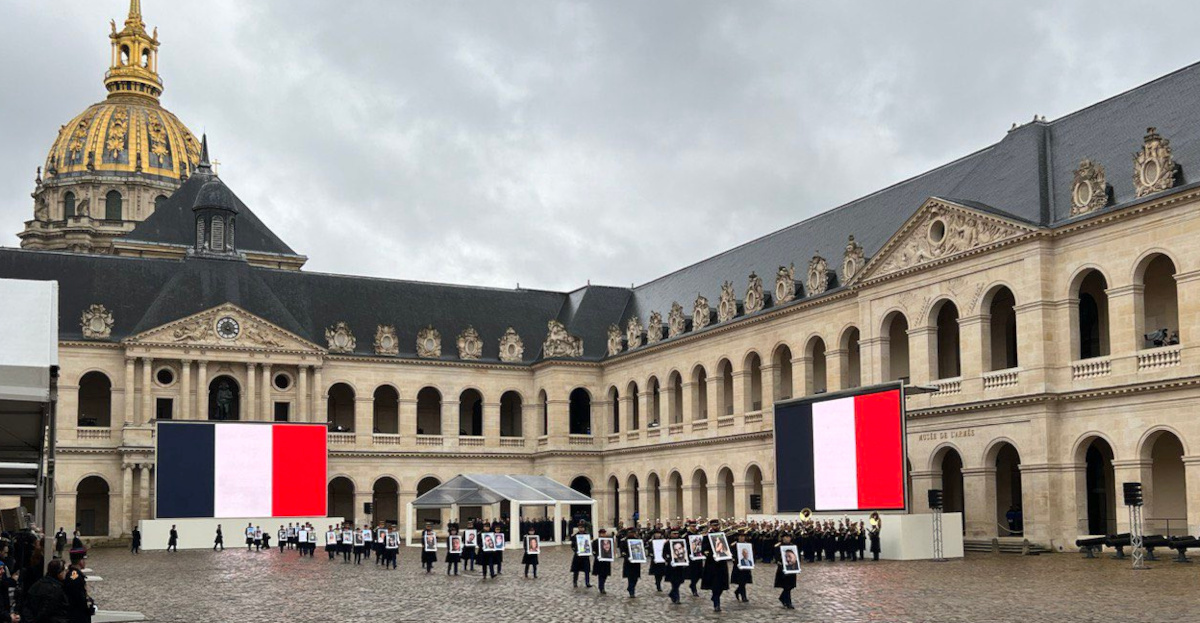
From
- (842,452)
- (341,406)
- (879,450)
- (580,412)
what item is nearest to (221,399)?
(341,406)

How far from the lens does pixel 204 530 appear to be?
66.5 meters

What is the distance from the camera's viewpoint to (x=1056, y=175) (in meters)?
47.6

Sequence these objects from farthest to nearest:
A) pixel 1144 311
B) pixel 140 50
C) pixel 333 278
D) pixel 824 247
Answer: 1. pixel 140 50
2. pixel 333 278
3. pixel 824 247
4. pixel 1144 311

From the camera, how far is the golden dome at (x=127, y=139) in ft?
401

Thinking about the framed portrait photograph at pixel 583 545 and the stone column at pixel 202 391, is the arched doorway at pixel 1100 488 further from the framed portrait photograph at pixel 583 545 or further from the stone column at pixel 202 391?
the stone column at pixel 202 391

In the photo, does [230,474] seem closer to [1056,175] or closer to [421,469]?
[421,469]

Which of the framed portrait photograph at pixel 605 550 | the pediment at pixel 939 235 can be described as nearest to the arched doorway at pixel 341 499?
the pediment at pixel 939 235

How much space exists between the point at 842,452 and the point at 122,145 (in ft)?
302

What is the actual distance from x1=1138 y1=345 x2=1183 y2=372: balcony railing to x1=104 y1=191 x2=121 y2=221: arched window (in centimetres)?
9752

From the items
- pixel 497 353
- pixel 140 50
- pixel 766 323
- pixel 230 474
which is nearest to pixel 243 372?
pixel 230 474

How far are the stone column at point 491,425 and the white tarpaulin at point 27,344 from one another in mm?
59828

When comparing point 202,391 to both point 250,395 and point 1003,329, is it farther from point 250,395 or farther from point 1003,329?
point 1003,329

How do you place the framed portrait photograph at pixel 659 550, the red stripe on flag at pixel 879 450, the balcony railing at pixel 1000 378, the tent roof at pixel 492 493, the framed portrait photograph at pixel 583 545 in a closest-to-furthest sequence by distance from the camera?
the framed portrait photograph at pixel 659 550 → the framed portrait photograph at pixel 583 545 → the red stripe on flag at pixel 879 450 → the balcony railing at pixel 1000 378 → the tent roof at pixel 492 493

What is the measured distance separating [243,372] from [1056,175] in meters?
44.0
